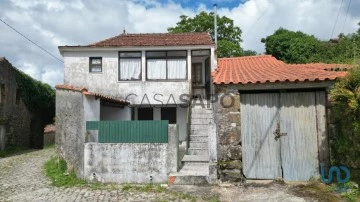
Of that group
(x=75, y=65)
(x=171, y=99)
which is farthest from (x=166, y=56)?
(x=75, y=65)

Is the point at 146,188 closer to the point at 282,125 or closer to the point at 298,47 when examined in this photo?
the point at 282,125

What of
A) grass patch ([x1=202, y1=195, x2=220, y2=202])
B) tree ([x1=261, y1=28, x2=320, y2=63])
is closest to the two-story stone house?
grass patch ([x1=202, y1=195, x2=220, y2=202])

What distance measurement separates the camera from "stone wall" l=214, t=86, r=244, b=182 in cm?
946

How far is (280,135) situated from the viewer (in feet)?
30.8

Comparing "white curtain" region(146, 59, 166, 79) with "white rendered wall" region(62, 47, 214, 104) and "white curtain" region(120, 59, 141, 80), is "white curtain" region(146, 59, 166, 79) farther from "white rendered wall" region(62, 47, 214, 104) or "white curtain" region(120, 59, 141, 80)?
"white curtain" region(120, 59, 141, 80)

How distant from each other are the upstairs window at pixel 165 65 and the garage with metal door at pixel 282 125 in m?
7.98

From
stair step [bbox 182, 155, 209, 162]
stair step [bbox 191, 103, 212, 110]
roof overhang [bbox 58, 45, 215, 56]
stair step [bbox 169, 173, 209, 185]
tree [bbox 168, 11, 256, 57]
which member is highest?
tree [bbox 168, 11, 256, 57]

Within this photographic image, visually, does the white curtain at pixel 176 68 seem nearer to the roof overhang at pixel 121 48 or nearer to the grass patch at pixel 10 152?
the roof overhang at pixel 121 48

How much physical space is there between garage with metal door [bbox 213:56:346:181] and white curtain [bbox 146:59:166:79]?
320 inches

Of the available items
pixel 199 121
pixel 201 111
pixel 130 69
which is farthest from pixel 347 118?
pixel 130 69

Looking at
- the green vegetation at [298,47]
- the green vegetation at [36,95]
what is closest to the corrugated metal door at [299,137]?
the green vegetation at [36,95]

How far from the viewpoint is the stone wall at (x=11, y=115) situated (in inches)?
798

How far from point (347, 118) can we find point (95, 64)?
13.0m

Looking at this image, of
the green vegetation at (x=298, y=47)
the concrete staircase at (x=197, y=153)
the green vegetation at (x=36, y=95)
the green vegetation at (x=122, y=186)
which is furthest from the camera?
the green vegetation at (x=298, y=47)
